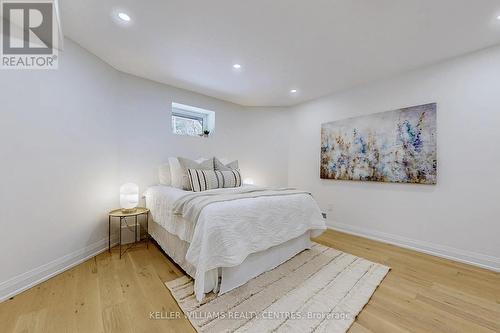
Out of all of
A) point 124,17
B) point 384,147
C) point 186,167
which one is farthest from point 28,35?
point 384,147

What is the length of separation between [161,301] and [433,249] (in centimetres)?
318

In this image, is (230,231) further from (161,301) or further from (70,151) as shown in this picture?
(70,151)

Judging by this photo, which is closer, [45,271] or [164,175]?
[45,271]

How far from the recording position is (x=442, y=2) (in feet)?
5.21

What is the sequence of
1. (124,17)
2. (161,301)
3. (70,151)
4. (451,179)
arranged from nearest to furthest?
1. (161,301)
2. (124,17)
3. (70,151)
4. (451,179)

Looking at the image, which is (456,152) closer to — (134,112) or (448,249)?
(448,249)

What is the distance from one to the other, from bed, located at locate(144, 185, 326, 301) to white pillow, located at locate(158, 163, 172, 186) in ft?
1.54

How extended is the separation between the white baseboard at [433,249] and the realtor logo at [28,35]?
438 cm

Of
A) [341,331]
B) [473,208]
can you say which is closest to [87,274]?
[341,331]

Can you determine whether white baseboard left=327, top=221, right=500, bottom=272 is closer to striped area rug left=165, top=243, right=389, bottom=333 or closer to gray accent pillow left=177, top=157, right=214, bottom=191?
striped area rug left=165, top=243, right=389, bottom=333

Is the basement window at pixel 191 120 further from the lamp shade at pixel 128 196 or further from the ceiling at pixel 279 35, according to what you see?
the lamp shade at pixel 128 196

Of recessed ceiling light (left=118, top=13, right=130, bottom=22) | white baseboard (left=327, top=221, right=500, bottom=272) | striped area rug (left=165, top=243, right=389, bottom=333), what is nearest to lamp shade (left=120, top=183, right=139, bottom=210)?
striped area rug (left=165, top=243, right=389, bottom=333)

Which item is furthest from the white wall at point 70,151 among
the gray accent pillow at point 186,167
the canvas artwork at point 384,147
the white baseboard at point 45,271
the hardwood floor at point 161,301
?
the canvas artwork at point 384,147

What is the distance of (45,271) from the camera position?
1868mm
